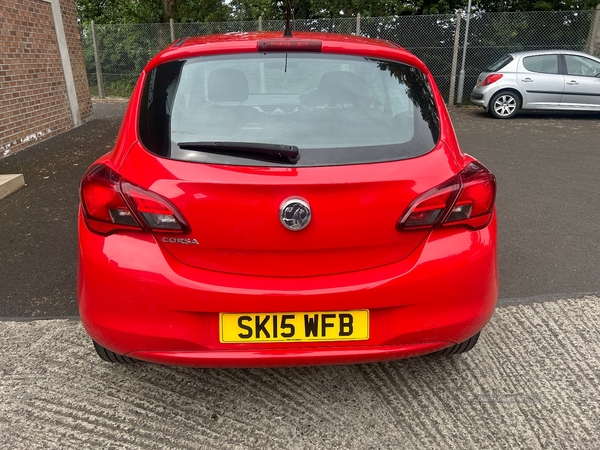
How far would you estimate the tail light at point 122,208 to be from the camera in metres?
1.95

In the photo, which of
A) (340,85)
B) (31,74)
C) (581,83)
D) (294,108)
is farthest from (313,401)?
(581,83)

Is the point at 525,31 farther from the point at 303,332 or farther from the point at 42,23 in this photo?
the point at 303,332

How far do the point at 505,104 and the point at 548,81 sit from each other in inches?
39.6

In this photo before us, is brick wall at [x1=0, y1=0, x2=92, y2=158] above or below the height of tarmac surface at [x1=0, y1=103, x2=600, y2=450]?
above

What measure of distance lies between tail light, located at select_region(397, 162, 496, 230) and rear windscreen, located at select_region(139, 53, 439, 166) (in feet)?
0.68

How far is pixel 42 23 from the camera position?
879 centimetres

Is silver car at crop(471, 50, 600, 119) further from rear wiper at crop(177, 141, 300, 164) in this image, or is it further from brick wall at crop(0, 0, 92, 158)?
rear wiper at crop(177, 141, 300, 164)

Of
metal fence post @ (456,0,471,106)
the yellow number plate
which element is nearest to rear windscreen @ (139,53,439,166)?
the yellow number plate

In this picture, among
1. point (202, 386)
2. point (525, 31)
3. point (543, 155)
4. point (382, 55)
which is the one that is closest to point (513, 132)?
point (543, 155)

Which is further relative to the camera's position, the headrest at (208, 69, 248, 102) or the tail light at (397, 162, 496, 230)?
the headrest at (208, 69, 248, 102)

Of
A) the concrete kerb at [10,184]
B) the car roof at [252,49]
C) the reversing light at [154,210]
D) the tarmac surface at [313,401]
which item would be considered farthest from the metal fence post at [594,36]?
the reversing light at [154,210]

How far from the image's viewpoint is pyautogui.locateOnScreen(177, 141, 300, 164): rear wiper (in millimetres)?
2018

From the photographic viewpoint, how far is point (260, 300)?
1.96 meters

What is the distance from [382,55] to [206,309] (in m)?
1.43
